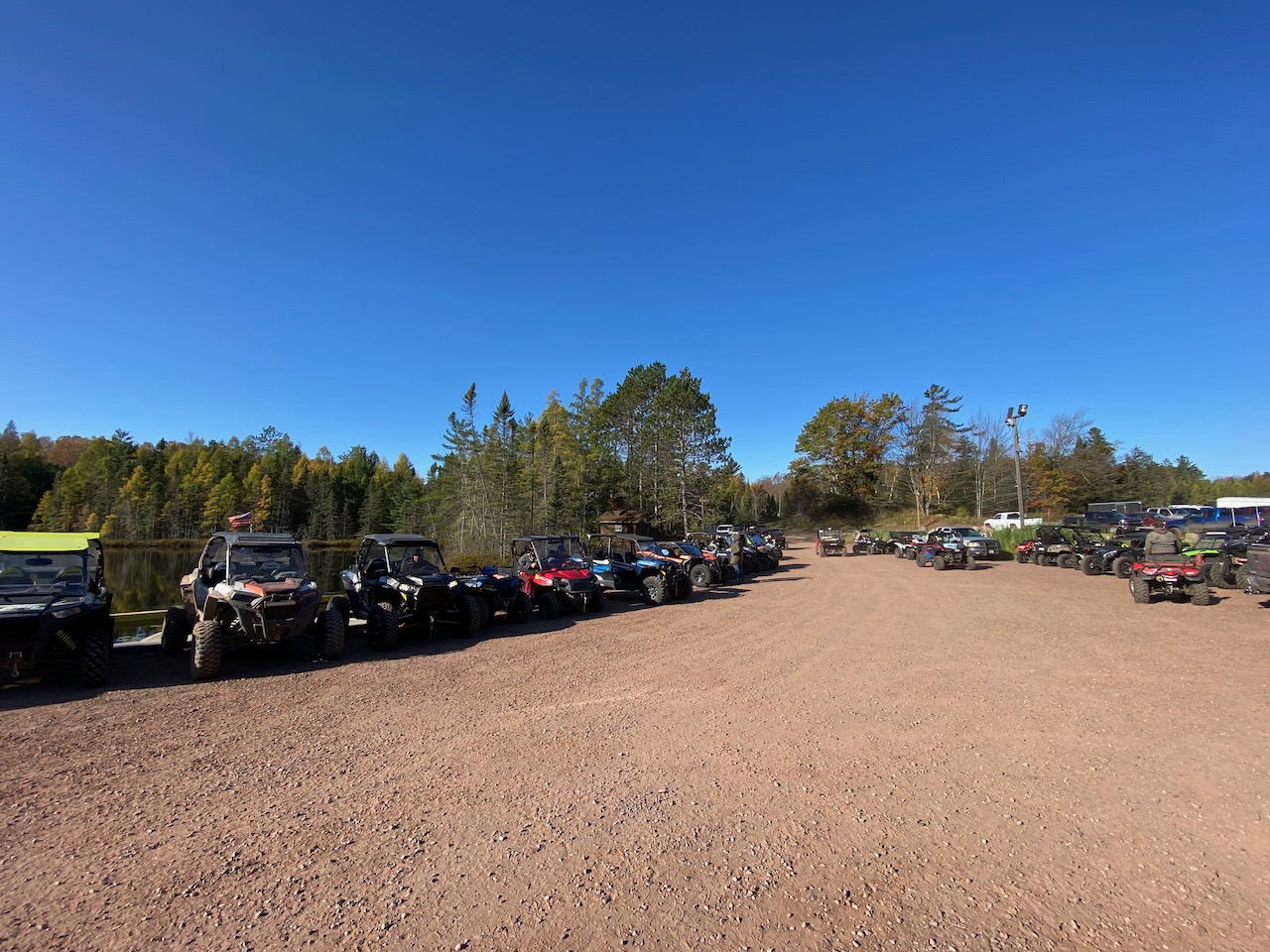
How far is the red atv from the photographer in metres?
13.0

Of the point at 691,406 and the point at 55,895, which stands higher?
the point at 691,406

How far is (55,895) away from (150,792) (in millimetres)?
1308

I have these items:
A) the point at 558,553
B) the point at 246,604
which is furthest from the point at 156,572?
the point at 246,604

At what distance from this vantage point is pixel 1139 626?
10.7 metres

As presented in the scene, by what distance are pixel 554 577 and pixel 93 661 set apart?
25.4ft

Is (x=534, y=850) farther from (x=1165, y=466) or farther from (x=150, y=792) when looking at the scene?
(x=1165, y=466)

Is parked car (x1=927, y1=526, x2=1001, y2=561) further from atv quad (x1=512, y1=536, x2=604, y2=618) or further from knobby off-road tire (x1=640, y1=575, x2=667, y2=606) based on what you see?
atv quad (x1=512, y1=536, x2=604, y2=618)

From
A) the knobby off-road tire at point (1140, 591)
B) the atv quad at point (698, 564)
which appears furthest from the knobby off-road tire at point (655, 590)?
the knobby off-road tire at point (1140, 591)

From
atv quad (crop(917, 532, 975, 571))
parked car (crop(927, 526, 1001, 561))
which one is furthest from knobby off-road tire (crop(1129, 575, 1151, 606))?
parked car (crop(927, 526, 1001, 561))

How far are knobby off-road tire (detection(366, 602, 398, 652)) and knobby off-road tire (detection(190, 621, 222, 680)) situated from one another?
228 cm

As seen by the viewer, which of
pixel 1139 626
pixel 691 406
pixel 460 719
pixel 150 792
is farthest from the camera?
pixel 691 406

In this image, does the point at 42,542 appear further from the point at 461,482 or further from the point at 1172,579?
the point at 461,482

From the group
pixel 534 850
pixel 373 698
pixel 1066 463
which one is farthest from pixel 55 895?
pixel 1066 463

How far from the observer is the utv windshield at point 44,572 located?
7.54 m
